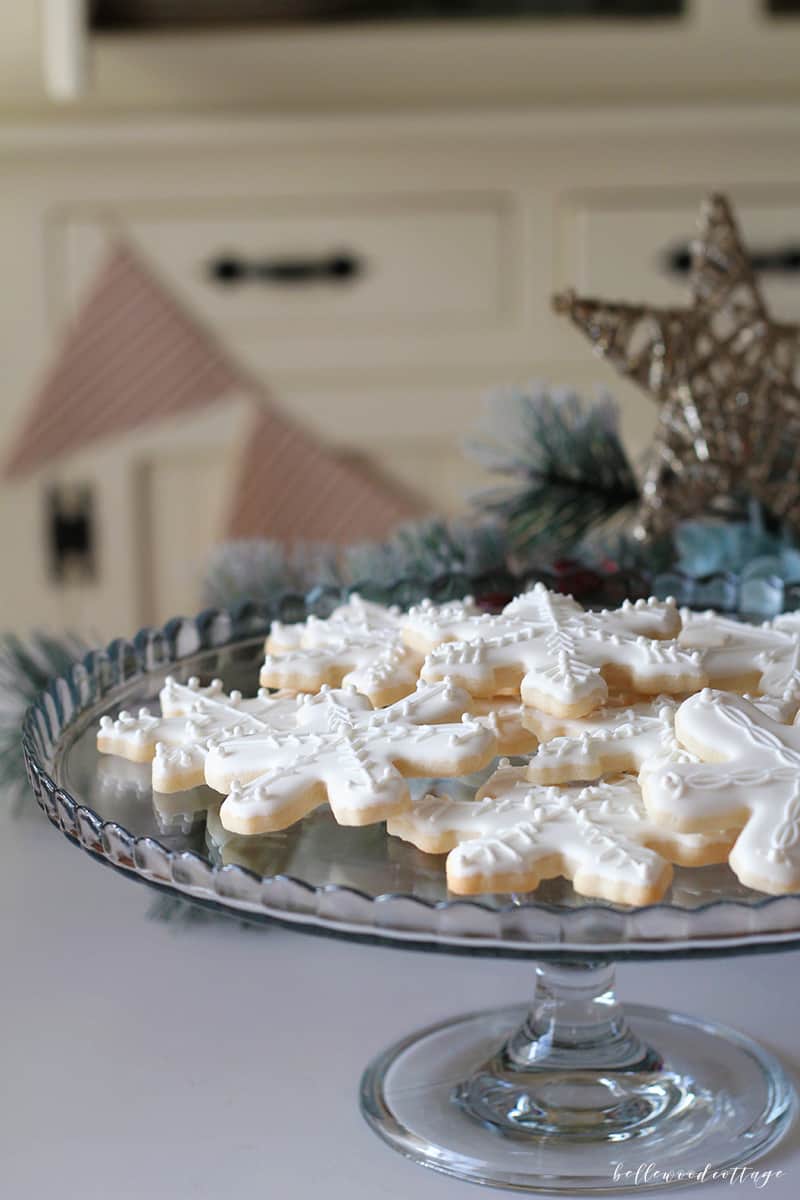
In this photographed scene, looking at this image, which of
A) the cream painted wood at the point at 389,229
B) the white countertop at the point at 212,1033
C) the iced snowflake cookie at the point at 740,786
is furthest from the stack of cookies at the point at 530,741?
the cream painted wood at the point at 389,229

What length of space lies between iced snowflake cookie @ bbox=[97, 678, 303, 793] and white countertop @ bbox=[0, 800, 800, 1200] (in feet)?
0.35

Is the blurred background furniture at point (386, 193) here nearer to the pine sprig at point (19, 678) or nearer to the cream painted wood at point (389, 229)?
the cream painted wood at point (389, 229)

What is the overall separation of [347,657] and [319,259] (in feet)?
3.78

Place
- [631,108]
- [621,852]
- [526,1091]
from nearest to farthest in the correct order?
[621,852] < [526,1091] < [631,108]

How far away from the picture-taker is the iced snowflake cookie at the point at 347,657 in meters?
0.47

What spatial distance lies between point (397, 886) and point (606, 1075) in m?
0.14

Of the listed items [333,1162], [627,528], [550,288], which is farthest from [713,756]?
[550,288]

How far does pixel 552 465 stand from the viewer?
2.46ft

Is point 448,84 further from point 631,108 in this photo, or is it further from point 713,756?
point 713,756

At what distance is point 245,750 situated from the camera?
0.42 meters

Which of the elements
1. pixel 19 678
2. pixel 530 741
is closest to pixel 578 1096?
pixel 530 741

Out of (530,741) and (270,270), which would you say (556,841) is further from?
(270,270)

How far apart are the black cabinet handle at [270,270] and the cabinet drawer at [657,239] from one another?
251 mm

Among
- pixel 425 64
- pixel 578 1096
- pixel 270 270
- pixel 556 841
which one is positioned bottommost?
pixel 578 1096
